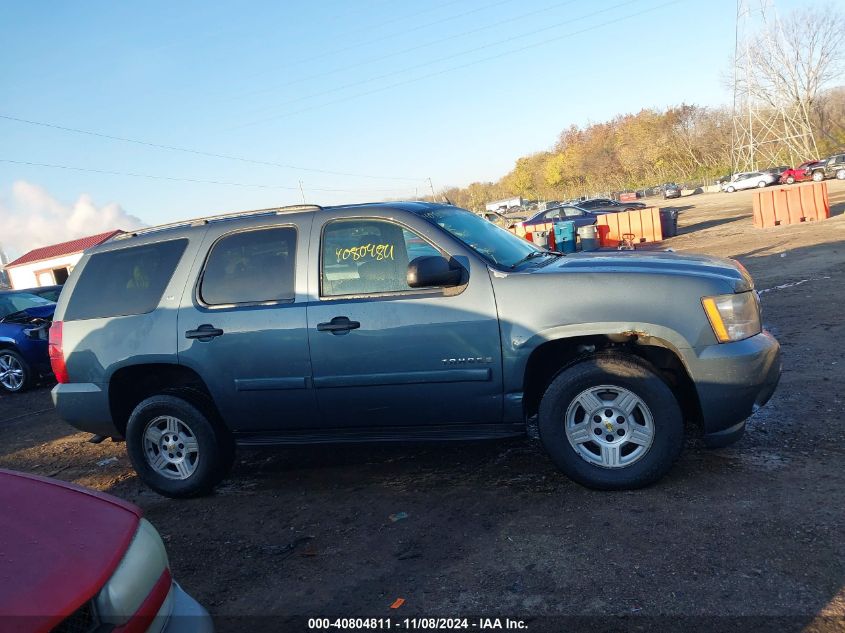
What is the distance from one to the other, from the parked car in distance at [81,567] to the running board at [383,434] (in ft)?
6.36

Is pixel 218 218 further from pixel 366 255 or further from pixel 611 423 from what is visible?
pixel 611 423

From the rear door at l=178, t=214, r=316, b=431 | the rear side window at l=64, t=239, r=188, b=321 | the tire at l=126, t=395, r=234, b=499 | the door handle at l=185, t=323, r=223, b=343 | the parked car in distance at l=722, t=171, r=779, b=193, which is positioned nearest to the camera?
the rear door at l=178, t=214, r=316, b=431

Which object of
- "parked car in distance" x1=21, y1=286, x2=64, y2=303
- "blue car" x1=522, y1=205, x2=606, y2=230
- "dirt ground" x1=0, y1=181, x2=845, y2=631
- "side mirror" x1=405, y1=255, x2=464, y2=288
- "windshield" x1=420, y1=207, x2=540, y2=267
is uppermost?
"blue car" x1=522, y1=205, x2=606, y2=230

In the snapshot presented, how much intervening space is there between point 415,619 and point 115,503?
53.5 inches

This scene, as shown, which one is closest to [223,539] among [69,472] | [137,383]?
[137,383]

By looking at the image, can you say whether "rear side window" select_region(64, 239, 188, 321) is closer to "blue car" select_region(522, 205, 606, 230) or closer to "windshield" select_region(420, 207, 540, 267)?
"windshield" select_region(420, 207, 540, 267)

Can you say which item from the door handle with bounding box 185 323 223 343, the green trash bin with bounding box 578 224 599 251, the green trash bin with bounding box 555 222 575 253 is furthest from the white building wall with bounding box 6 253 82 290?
the door handle with bounding box 185 323 223 343

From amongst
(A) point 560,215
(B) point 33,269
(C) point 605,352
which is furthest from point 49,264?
(C) point 605,352

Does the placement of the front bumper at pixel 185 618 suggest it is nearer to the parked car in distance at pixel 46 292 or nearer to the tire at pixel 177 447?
the tire at pixel 177 447

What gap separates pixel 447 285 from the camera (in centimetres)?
400

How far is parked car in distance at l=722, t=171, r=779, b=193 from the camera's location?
45656 mm

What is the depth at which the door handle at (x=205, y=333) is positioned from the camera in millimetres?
4426

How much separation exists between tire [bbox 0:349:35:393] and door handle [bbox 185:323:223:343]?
747 cm

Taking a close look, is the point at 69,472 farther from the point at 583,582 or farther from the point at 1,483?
the point at 583,582
